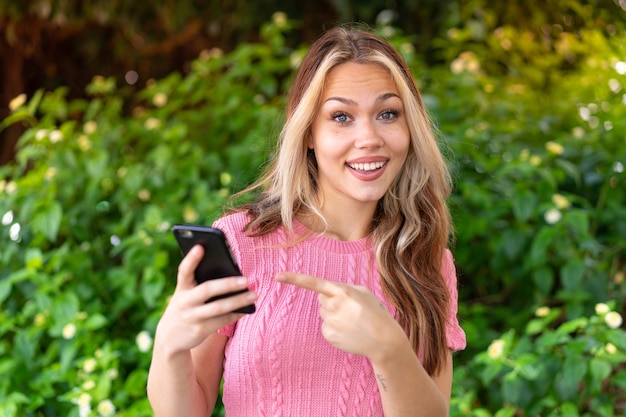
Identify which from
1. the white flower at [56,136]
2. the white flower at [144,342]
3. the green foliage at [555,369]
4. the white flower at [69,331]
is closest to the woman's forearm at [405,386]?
the green foliage at [555,369]

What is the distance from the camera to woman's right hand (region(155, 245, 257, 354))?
4.14 ft

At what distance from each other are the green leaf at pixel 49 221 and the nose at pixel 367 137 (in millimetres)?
1722

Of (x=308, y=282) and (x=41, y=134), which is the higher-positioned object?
(x=308, y=282)

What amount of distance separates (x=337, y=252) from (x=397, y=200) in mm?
179

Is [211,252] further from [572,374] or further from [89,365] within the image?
[572,374]

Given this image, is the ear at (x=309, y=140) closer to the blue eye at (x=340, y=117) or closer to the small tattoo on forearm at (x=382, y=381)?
the blue eye at (x=340, y=117)

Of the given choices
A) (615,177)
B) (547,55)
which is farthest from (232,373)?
(547,55)

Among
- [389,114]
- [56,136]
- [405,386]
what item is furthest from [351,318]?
[56,136]

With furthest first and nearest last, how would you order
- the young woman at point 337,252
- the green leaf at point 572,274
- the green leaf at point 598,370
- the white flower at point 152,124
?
the white flower at point 152,124 < the green leaf at point 572,274 < the green leaf at point 598,370 < the young woman at point 337,252

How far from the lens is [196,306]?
1.28 m

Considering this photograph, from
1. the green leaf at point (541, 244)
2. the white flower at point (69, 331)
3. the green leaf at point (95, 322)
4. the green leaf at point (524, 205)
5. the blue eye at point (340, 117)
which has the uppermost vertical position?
the blue eye at point (340, 117)

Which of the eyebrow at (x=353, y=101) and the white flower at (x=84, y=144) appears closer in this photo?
the eyebrow at (x=353, y=101)

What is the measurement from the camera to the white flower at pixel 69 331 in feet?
8.75

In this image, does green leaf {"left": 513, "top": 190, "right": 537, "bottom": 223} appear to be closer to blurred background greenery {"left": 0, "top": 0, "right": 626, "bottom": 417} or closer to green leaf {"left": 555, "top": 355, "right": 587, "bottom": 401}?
blurred background greenery {"left": 0, "top": 0, "right": 626, "bottom": 417}
